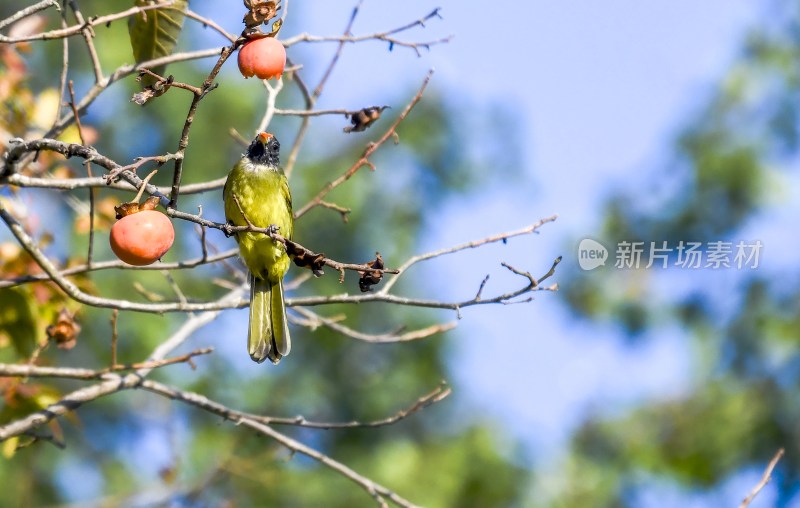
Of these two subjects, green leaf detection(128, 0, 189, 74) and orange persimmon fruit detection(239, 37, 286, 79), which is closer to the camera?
orange persimmon fruit detection(239, 37, 286, 79)

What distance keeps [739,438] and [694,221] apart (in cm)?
211

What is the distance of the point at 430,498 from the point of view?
7605mm

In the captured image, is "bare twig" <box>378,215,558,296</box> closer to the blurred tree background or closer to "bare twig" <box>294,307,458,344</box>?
"bare twig" <box>294,307,458,344</box>

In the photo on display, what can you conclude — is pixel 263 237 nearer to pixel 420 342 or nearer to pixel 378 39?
pixel 378 39

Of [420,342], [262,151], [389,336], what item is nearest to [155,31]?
[262,151]

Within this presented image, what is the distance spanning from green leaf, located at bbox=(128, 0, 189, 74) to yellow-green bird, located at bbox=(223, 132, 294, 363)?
549 mm

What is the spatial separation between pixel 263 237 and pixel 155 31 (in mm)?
790

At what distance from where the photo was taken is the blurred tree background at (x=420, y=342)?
28.7ft

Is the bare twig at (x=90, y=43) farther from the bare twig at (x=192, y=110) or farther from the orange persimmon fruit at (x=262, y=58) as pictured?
the bare twig at (x=192, y=110)

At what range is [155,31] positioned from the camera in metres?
3.34

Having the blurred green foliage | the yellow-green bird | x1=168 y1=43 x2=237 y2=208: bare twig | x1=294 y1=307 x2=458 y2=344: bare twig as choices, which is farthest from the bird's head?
the blurred green foliage

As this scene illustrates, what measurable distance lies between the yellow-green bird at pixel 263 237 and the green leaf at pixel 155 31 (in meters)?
0.55

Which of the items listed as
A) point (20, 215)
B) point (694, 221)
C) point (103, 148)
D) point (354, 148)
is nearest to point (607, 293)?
point (694, 221)

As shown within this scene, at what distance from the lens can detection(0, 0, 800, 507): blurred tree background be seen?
344 inches
